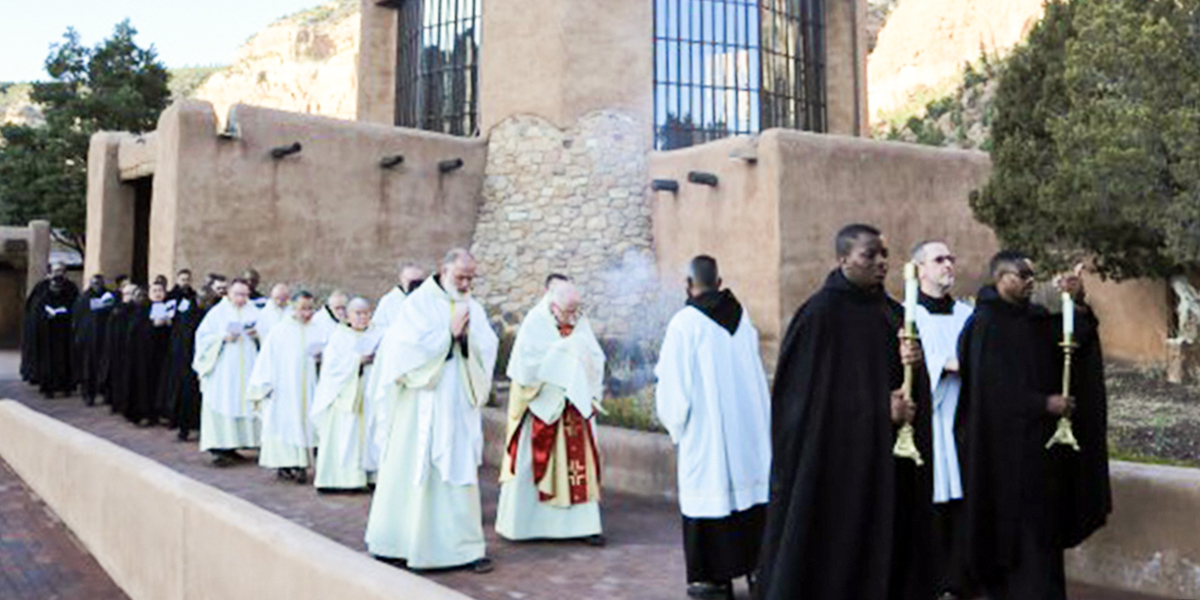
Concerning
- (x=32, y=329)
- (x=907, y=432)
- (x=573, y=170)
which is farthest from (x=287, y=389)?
(x=573, y=170)

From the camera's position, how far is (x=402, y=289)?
1047 centimetres

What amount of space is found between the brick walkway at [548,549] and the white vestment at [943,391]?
3.37 ft

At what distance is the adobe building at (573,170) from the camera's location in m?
17.4

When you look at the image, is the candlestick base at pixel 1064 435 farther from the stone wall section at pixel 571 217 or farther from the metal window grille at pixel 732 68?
the metal window grille at pixel 732 68

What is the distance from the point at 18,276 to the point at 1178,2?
3154 centimetres

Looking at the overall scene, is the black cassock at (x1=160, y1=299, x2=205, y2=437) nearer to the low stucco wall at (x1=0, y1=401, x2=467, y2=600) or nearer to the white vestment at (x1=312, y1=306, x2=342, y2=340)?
the white vestment at (x1=312, y1=306, x2=342, y2=340)

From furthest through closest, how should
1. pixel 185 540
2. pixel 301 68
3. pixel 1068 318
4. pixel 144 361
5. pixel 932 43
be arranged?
pixel 301 68
pixel 932 43
pixel 144 361
pixel 185 540
pixel 1068 318

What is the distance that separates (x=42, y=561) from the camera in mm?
7805

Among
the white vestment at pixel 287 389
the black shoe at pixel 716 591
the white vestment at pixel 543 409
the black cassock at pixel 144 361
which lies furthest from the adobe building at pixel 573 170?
the black shoe at pixel 716 591

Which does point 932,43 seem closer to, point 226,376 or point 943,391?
point 226,376

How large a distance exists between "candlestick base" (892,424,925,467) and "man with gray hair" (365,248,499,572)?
3421 millimetres

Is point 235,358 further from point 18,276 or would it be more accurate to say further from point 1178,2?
point 18,276

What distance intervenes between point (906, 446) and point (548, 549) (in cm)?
399

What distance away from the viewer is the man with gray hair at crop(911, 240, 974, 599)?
19.6 ft
